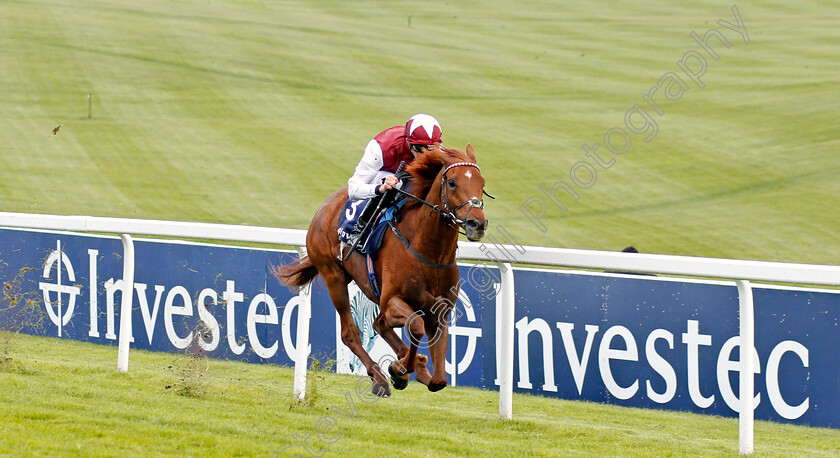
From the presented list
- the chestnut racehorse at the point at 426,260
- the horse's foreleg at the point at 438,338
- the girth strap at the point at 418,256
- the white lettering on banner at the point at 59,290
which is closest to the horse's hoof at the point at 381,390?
the chestnut racehorse at the point at 426,260

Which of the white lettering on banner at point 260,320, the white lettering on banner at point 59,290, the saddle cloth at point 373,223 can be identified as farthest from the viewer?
the white lettering on banner at point 59,290

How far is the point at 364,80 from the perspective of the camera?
31062mm

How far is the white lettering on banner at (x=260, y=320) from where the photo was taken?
7630mm

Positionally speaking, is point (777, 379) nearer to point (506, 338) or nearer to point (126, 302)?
point (506, 338)

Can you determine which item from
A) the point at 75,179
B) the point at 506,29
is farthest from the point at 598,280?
the point at 506,29

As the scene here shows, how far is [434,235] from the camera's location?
16.2ft

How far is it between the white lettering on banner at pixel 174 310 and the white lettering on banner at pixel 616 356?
3.44 metres

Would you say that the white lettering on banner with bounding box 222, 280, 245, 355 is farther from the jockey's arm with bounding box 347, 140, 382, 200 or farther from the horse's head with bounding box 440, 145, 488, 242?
the horse's head with bounding box 440, 145, 488, 242

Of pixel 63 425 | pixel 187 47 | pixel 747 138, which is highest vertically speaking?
pixel 187 47

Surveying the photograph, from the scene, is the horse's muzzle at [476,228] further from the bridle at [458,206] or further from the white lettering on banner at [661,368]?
the white lettering on banner at [661,368]

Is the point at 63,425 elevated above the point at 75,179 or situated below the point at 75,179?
below

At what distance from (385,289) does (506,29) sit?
37.8 m

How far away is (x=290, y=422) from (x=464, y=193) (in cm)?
145

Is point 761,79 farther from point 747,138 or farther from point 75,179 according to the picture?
point 75,179
